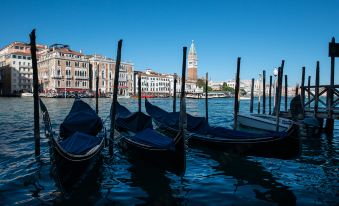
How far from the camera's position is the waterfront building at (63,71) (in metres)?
62.3

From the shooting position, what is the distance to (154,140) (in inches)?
293

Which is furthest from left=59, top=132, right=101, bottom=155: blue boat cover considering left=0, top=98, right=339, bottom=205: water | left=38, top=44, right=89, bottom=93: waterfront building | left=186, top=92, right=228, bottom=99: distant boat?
left=186, top=92, right=228, bottom=99: distant boat

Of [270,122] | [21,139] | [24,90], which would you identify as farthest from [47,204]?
[24,90]

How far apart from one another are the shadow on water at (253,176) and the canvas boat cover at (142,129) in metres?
1.68

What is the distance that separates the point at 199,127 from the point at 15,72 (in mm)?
65506

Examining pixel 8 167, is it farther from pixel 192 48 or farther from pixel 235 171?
pixel 192 48

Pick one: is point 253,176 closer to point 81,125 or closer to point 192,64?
point 81,125

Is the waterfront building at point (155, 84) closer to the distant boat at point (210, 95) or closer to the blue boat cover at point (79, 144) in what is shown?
the distant boat at point (210, 95)

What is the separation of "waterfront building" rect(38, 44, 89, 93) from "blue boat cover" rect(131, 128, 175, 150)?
58293mm

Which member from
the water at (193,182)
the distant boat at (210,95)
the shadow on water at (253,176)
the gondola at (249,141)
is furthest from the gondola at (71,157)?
the distant boat at (210,95)

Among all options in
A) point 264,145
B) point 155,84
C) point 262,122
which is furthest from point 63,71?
point 264,145

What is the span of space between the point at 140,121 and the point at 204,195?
5171mm

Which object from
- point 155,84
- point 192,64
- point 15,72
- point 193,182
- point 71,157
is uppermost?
point 192,64

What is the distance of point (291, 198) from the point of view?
5844 millimetres
